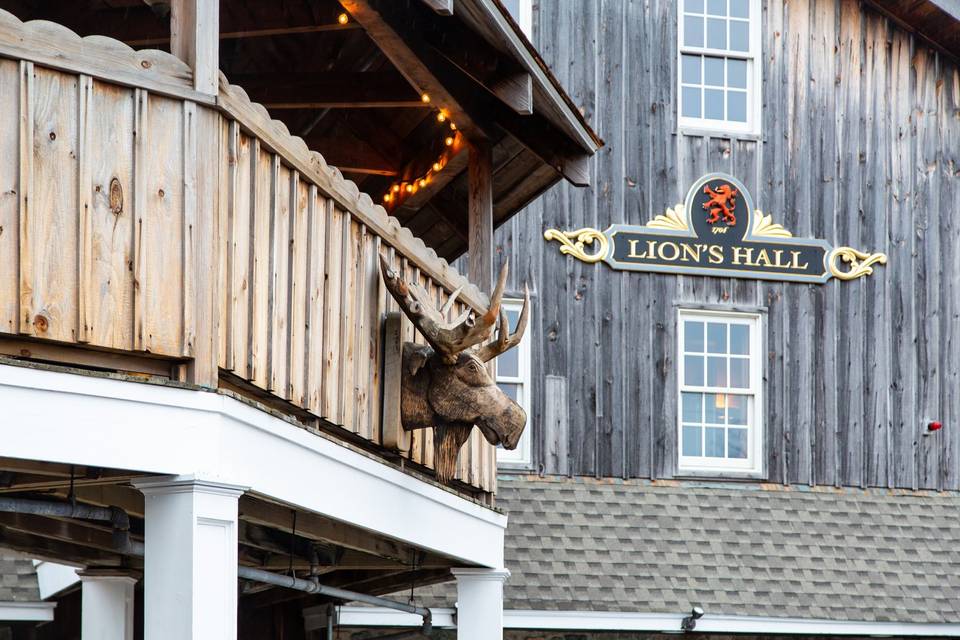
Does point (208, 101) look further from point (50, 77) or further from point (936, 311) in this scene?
point (936, 311)

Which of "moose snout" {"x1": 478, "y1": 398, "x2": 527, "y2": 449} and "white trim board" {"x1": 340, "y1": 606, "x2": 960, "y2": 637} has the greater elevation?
"moose snout" {"x1": 478, "y1": 398, "x2": 527, "y2": 449}

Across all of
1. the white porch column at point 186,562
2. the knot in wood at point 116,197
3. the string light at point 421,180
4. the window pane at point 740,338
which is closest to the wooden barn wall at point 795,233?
the window pane at point 740,338

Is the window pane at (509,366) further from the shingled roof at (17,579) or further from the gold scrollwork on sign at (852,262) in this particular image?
the shingled roof at (17,579)

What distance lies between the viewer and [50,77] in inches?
216

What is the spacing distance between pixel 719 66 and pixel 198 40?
34.7 ft

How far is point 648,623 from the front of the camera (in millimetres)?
13656

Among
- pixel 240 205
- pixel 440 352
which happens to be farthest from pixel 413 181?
pixel 240 205

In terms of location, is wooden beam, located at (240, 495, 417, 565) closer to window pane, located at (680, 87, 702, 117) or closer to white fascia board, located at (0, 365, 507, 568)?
white fascia board, located at (0, 365, 507, 568)

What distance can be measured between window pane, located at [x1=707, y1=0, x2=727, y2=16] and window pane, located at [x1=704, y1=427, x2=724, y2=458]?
4245mm

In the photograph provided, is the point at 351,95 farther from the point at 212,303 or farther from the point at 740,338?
the point at 740,338

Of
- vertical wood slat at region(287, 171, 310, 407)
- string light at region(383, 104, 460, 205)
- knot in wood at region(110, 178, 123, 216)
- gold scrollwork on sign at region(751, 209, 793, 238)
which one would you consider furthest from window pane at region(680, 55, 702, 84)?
knot in wood at region(110, 178, 123, 216)

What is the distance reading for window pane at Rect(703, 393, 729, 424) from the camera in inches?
601

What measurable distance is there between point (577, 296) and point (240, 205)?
9045 mm

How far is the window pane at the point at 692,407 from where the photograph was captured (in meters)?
15.2
